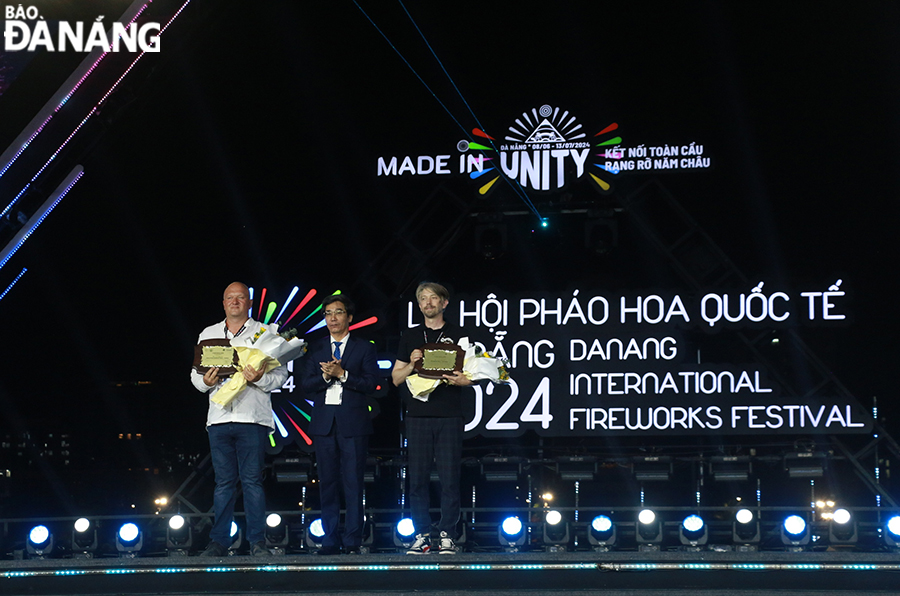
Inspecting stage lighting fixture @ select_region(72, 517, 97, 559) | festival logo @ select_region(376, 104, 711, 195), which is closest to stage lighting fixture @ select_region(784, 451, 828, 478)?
festival logo @ select_region(376, 104, 711, 195)

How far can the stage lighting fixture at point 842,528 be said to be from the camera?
234 inches

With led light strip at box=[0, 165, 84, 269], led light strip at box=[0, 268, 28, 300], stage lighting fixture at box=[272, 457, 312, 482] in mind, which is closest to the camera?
stage lighting fixture at box=[272, 457, 312, 482]

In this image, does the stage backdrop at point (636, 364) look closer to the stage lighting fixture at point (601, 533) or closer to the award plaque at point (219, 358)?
the stage lighting fixture at point (601, 533)

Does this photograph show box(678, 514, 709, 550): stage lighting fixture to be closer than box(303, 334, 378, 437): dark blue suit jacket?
No

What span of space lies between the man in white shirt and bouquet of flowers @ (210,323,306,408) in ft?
0.11

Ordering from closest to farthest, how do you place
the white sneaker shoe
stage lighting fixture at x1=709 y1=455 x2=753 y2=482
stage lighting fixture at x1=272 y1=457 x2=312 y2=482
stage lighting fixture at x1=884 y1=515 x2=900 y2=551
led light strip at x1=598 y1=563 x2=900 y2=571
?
led light strip at x1=598 y1=563 x2=900 y2=571, the white sneaker shoe, stage lighting fixture at x1=884 y1=515 x2=900 y2=551, stage lighting fixture at x1=709 y1=455 x2=753 y2=482, stage lighting fixture at x1=272 y1=457 x2=312 y2=482

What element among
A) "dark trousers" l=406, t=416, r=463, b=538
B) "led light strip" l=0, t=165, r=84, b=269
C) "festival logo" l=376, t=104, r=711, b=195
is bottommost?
"dark trousers" l=406, t=416, r=463, b=538

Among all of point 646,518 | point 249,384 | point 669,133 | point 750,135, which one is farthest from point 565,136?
point 249,384

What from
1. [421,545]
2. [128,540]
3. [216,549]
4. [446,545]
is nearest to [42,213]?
[128,540]

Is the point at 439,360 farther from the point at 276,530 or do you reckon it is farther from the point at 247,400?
the point at 276,530

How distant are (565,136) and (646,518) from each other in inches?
119

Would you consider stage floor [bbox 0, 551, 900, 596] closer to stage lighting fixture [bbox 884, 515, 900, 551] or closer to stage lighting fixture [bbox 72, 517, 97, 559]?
stage lighting fixture [bbox 884, 515, 900, 551]

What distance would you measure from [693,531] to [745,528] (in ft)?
1.06

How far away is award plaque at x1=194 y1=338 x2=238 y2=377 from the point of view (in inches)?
→ 191
